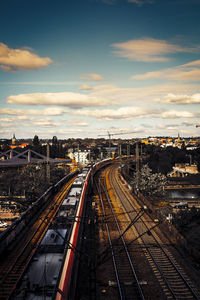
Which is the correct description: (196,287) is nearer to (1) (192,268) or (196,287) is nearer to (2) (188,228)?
(1) (192,268)

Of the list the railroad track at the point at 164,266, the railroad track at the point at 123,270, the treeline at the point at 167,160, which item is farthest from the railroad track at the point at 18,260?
the treeline at the point at 167,160

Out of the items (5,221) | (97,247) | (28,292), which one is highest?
(28,292)

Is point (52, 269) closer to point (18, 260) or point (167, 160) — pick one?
point (18, 260)

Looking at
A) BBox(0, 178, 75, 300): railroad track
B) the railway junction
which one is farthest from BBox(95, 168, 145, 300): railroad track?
BBox(0, 178, 75, 300): railroad track

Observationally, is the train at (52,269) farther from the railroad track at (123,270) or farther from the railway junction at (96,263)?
the railroad track at (123,270)

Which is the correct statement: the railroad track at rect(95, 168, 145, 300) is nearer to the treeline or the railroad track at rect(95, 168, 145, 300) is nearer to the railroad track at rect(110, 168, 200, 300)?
the railroad track at rect(110, 168, 200, 300)

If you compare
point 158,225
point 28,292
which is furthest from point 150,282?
point 158,225

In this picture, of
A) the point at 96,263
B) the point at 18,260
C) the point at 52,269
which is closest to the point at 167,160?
the point at 96,263
